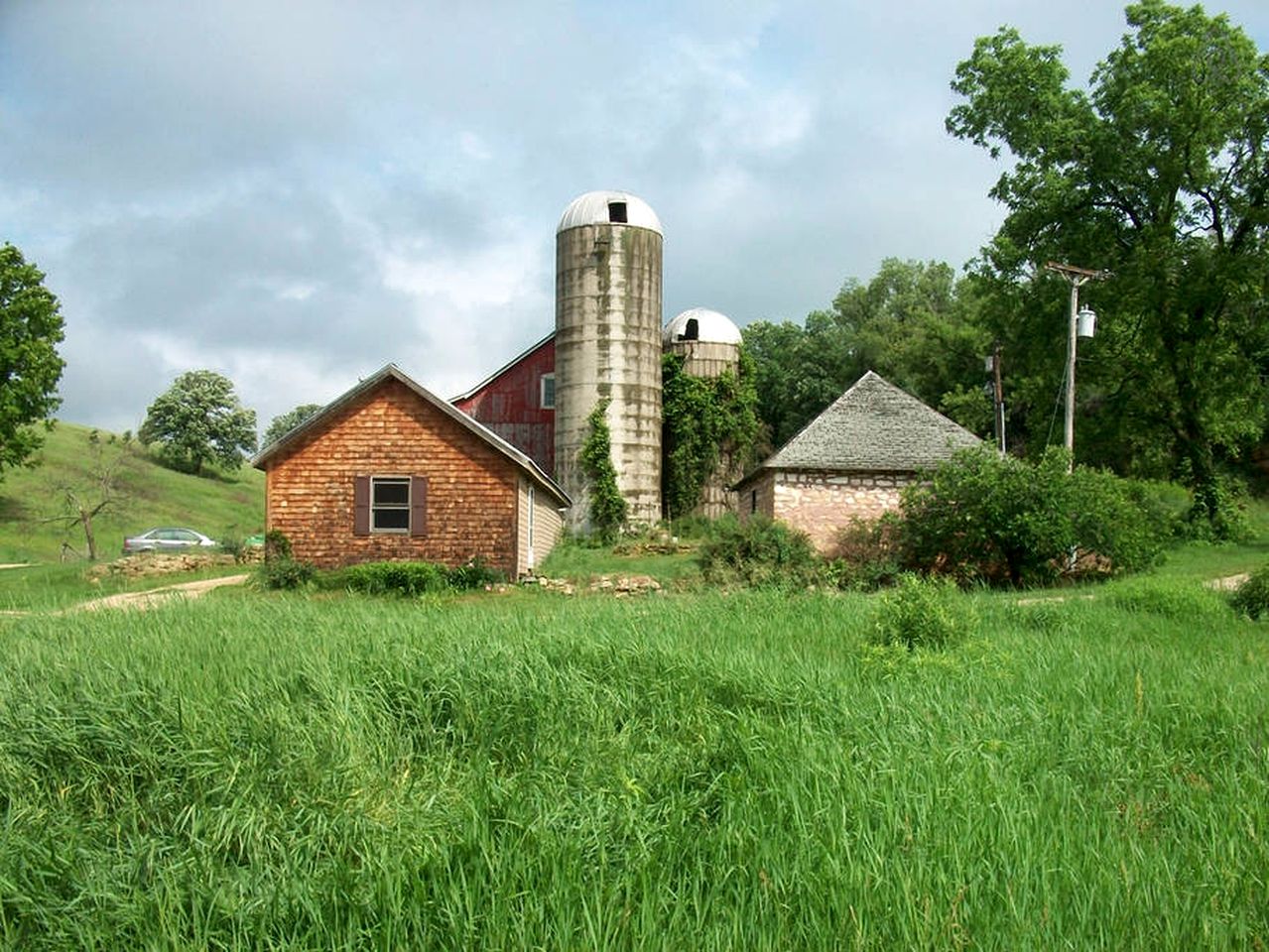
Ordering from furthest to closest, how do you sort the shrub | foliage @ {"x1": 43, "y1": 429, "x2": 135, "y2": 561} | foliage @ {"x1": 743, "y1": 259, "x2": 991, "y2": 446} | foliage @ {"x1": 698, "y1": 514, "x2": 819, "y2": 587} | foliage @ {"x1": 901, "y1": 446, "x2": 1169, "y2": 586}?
foliage @ {"x1": 743, "y1": 259, "x2": 991, "y2": 446} < foliage @ {"x1": 43, "y1": 429, "x2": 135, "y2": 561} < foliage @ {"x1": 901, "y1": 446, "x2": 1169, "y2": 586} < foliage @ {"x1": 698, "y1": 514, "x2": 819, "y2": 587} < the shrub

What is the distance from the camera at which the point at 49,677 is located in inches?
328

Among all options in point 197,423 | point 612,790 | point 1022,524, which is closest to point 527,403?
point 1022,524

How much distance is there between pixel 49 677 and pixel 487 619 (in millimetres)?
3905

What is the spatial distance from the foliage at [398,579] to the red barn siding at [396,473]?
127cm

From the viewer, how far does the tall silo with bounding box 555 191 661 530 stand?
35.2m

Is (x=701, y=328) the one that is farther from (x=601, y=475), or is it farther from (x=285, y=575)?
(x=285, y=575)

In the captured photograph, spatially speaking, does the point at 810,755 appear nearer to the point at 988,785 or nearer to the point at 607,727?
the point at 988,785

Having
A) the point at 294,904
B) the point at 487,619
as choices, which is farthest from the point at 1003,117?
the point at 294,904

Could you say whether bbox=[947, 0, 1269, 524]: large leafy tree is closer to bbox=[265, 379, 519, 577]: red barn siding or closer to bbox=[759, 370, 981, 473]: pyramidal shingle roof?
bbox=[759, 370, 981, 473]: pyramidal shingle roof

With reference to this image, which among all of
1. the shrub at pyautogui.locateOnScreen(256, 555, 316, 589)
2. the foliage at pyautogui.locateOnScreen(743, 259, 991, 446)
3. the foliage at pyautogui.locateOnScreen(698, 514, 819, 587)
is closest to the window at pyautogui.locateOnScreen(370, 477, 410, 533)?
the shrub at pyautogui.locateOnScreen(256, 555, 316, 589)

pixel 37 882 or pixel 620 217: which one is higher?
pixel 620 217

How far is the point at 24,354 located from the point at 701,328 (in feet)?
71.7

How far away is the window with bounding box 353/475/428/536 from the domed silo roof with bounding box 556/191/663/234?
14.7 metres

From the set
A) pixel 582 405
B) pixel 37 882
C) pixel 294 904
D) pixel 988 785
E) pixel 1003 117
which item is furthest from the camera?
pixel 582 405
